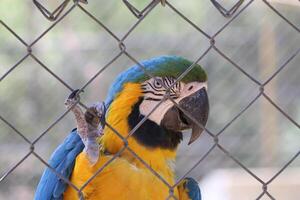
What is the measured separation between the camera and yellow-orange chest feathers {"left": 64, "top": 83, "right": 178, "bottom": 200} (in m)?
1.70

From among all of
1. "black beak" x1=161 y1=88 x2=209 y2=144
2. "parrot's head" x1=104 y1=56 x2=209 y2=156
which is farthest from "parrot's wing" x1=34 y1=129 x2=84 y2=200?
"black beak" x1=161 y1=88 x2=209 y2=144

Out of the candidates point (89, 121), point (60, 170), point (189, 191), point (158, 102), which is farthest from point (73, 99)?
point (189, 191)

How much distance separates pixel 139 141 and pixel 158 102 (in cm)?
11

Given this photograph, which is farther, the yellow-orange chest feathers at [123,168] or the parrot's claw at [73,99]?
the yellow-orange chest feathers at [123,168]

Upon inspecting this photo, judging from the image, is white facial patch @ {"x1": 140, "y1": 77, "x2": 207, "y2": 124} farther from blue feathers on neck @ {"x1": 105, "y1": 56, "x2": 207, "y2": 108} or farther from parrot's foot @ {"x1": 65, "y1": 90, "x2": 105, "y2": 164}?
parrot's foot @ {"x1": 65, "y1": 90, "x2": 105, "y2": 164}

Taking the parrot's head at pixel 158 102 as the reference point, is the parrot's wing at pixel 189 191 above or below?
below

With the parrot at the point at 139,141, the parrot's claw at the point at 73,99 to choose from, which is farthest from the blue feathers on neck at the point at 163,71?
the parrot's claw at the point at 73,99

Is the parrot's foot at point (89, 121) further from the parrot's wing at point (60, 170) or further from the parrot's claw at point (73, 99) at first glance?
the parrot's wing at point (60, 170)

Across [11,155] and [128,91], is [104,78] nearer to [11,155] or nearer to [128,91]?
[11,155]

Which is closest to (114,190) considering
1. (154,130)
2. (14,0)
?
(154,130)

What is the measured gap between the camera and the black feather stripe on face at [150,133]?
184 cm

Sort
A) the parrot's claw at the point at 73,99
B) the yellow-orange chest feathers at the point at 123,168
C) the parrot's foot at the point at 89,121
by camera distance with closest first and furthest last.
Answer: the parrot's claw at the point at 73,99
the parrot's foot at the point at 89,121
the yellow-orange chest feathers at the point at 123,168

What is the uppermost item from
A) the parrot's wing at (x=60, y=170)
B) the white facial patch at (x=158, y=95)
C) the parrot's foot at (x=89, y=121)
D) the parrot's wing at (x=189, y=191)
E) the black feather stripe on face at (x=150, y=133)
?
the white facial patch at (x=158, y=95)

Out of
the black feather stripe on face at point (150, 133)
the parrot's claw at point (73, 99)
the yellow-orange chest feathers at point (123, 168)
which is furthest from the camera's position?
the black feather stripe on face at point (150, 133)
